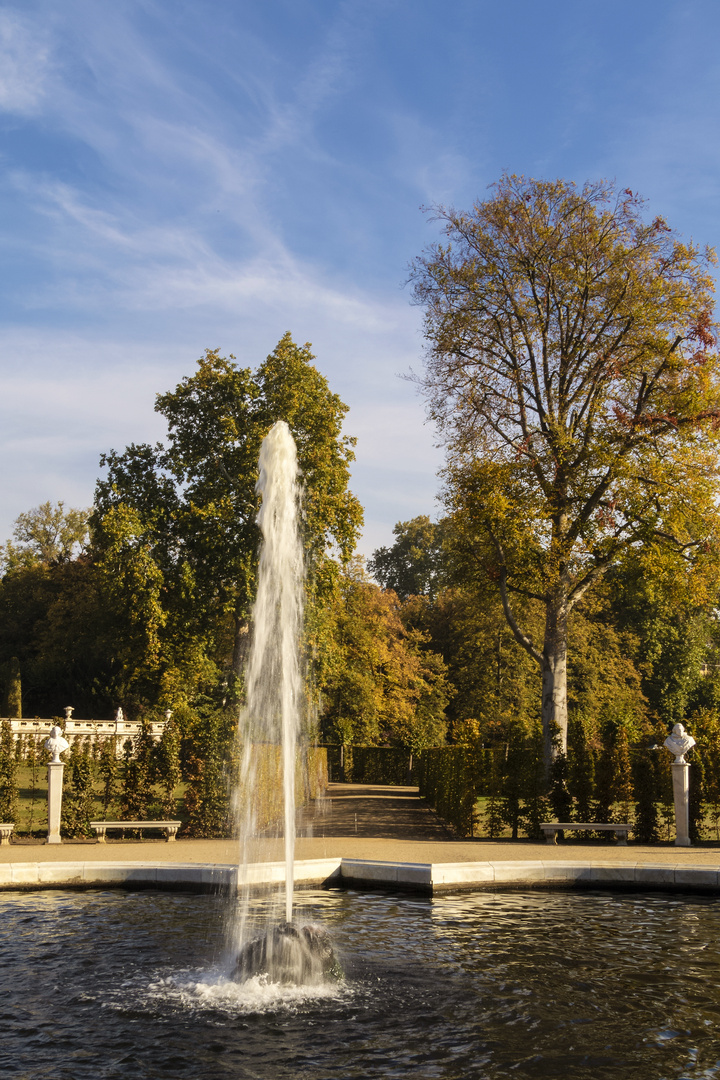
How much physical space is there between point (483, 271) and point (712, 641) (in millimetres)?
41708

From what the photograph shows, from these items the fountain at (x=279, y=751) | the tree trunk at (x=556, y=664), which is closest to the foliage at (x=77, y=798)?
the fountain at (x=279, y=751)

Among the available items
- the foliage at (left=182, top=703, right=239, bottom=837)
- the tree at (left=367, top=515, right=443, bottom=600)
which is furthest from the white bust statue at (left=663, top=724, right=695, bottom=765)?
the tree at (left=367, top=515, right=443, bottom=600)

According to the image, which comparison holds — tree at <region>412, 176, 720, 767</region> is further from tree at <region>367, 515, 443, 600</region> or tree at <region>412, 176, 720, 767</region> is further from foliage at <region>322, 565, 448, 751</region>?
tree at <region>367, 515, 443, 600</region>

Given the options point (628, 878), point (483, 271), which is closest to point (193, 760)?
point (628, 878)

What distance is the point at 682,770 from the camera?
48.6 feet

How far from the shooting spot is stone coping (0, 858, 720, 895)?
10875 millimetres

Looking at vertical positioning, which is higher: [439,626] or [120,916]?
[439,626]

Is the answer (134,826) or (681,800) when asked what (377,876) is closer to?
(134,826)

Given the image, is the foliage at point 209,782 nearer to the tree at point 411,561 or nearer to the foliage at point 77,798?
the foliage at point 77,798

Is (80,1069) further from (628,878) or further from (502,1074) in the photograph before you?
(628,878)

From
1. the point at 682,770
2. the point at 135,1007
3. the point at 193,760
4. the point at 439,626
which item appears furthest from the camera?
the point at 439,626

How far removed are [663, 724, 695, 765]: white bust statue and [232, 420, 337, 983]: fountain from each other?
6659 mm

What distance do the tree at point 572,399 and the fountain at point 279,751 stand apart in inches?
Result: 243

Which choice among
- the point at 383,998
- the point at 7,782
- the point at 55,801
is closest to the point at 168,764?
the point at 55,801
